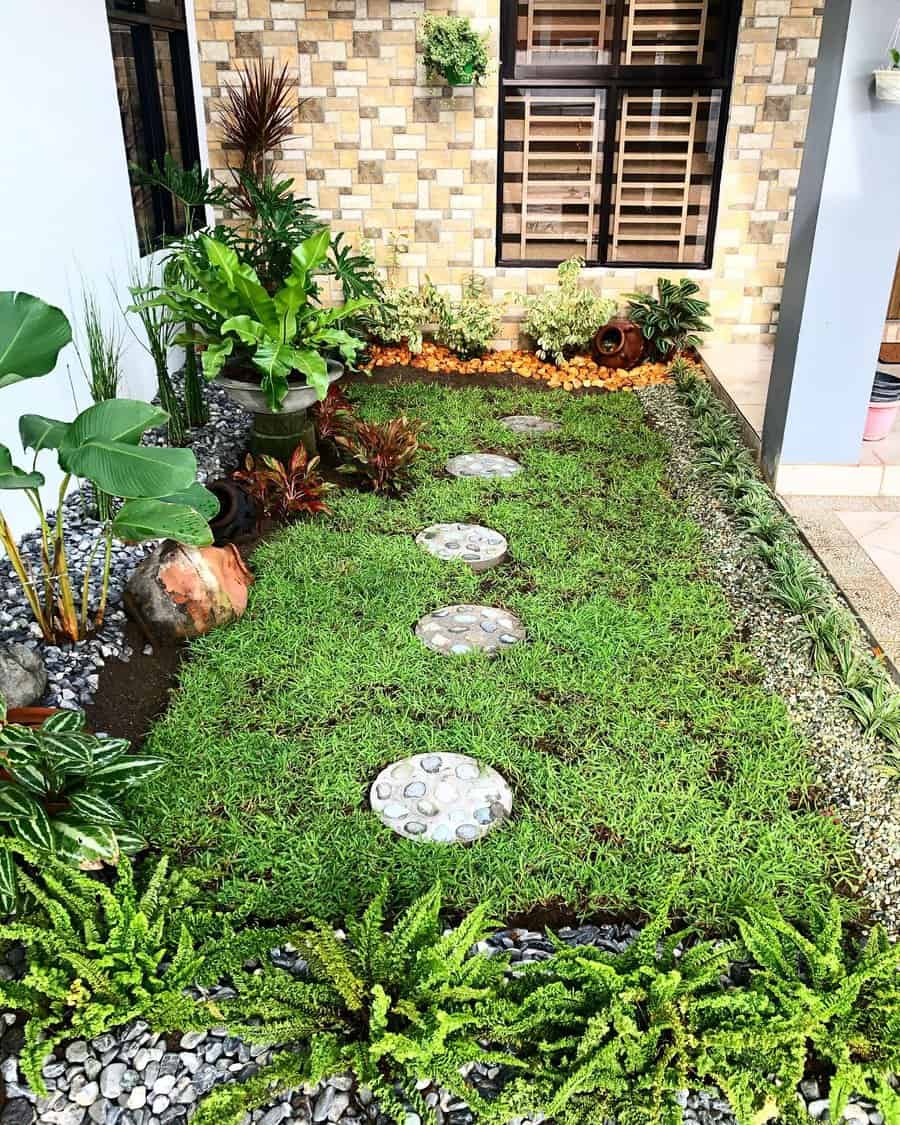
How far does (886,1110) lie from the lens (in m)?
1.84

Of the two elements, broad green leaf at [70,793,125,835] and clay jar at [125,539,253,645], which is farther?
clay jar at [125,539,253,645]

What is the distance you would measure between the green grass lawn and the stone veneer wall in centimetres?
323

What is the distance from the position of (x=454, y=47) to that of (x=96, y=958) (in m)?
6.11

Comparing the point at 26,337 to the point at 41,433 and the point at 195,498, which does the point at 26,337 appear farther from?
the point at 195,498

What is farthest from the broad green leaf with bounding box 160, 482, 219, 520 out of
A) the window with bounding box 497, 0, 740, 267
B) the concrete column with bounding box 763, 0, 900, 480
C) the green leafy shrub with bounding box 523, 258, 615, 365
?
the window with bounding box 497, 0, 740, 267

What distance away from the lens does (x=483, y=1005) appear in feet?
6.59

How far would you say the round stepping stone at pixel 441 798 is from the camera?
8.59 ft

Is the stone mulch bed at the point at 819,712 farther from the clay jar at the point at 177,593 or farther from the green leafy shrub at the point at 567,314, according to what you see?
the green leafy shrub at the point at 567,314

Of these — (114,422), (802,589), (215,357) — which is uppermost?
(114,422)

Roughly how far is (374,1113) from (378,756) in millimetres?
1161

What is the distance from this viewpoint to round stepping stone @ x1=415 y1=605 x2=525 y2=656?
11.5 feet

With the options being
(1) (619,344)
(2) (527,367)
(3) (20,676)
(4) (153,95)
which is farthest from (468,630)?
(4) (153,95)

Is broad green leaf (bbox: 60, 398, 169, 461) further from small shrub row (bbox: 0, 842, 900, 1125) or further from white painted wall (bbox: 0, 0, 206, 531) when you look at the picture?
white painted wall (bbox: 0, 0, 206, 531)

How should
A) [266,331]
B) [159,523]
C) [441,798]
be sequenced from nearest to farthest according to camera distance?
1. [441,798]
2. [159,523]
3. [266,331]
